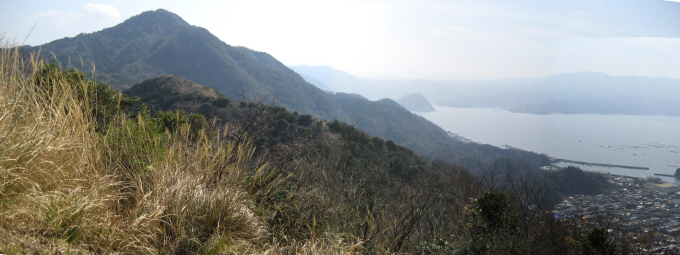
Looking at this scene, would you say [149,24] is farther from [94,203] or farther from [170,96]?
[94,203]

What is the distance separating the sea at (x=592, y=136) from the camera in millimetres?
47812

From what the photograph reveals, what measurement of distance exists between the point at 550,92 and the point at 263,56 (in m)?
103

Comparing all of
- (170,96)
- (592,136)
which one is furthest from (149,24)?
(592,136)

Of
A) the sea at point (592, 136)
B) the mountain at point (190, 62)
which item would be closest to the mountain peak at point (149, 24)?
the mountain at point (190, 62)

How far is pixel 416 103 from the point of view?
438 feet

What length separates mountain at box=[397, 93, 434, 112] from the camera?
128094 mm

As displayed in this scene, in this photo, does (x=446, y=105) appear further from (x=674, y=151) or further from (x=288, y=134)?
(x=288, y=134)

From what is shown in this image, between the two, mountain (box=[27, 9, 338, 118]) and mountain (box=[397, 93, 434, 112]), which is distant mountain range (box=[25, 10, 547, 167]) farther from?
mountain (box=[397, 93, 434, 112])

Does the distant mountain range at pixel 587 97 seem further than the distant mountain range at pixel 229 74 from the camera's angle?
Yes

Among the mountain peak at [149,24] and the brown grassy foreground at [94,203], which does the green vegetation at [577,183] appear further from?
the mountain peak at [149,24]

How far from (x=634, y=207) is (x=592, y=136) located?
6151cm

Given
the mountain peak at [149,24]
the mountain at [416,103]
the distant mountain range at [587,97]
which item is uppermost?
the mountain peak at [149,24]

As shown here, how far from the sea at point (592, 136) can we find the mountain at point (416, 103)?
2231cm

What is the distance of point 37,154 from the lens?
191 cm
